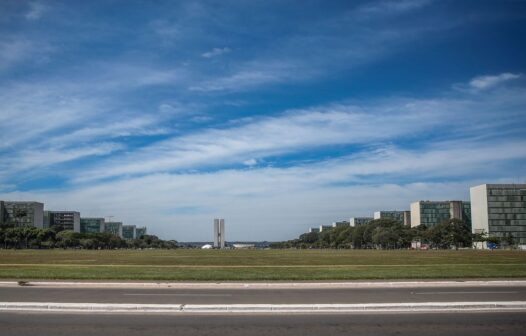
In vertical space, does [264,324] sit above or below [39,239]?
above

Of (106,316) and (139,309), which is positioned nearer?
(106,316)

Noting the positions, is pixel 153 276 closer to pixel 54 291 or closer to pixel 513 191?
pixel 54 291

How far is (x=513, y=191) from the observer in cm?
19475

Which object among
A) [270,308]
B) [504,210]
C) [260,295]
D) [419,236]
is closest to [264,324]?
[270,308]

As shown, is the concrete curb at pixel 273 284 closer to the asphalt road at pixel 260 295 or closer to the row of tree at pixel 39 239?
the asphalt road at pixel 260 295

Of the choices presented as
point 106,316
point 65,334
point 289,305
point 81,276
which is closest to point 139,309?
point 106,316

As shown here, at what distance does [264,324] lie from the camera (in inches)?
522

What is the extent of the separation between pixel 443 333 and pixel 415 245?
178504mm

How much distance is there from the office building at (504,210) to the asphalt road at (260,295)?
614 ft

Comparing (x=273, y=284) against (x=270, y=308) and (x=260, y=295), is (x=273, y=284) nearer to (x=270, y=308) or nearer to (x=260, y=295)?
(x=260, y=295)

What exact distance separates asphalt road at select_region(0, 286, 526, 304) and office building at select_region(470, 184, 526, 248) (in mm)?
187036

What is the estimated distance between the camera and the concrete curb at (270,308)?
50.7 feet

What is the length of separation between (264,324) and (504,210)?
204510mm

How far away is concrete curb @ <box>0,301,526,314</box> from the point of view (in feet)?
50.7
